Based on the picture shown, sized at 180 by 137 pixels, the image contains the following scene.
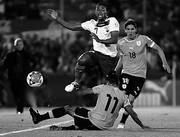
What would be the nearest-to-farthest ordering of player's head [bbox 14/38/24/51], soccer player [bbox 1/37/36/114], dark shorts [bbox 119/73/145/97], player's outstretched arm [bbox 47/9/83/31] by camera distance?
dark shorts [bbox 119/73/145/97]
player's outstretched arm [bbox 47/9/83/31]
player's head [bbox 14/38/24/51]
soccer player [bbox 1/37/36/114]

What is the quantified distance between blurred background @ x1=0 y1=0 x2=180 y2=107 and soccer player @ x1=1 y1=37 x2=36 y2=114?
18.2ft

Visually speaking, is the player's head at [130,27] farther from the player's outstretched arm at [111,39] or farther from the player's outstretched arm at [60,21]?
the player's outstretched arm at [60,21]

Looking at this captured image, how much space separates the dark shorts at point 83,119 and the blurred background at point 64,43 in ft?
44.5

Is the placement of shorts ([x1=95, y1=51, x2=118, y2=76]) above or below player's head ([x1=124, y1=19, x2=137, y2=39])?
below

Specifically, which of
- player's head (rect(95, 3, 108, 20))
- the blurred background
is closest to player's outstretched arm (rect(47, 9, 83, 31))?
player's head (rect(95, 3, 108, 20))

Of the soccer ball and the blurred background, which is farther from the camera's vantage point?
the blurred background

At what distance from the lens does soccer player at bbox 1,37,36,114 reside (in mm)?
18359

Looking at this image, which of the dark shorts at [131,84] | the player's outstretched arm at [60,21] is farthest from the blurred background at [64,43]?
the dark shorts at [131,84]

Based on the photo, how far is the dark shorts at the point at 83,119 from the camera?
10836mm

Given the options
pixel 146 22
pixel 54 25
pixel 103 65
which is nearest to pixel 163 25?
pixel 146 22

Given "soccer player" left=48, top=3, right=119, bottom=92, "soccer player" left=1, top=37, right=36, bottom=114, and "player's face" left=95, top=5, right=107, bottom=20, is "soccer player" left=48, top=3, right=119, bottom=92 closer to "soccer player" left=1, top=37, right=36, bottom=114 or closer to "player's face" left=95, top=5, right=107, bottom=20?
"player's face" left=95, top=5, right=107, bottom=20

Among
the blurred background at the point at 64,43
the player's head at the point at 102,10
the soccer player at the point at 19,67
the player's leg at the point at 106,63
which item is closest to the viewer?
the player's head at the point at 102,10

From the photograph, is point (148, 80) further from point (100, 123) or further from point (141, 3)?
point (100, 123)

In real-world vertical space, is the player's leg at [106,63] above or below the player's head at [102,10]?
below
